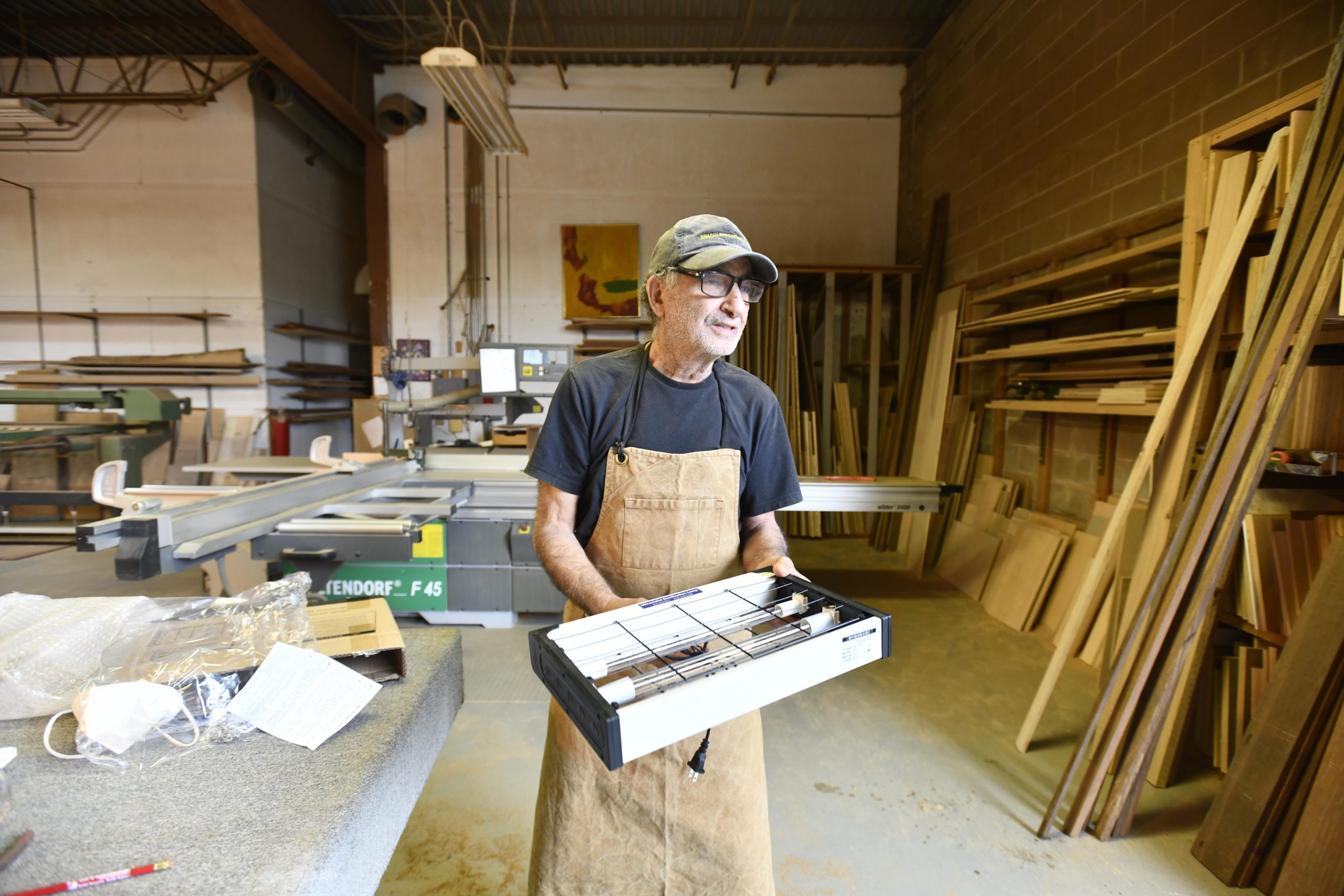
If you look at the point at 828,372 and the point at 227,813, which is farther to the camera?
the point at 828,372

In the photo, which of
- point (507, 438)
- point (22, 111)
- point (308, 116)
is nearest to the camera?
point (507, 438)

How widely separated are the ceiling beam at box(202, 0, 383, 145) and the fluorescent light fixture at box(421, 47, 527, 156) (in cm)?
158

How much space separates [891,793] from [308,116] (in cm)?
685

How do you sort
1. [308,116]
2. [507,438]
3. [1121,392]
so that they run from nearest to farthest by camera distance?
[1121,392], [507,438], [308,116]

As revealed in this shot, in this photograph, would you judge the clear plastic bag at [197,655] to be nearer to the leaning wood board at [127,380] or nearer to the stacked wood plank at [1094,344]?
the stacked wood plank at [1094,344]

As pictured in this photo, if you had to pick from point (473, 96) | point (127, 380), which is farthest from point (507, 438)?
point (127, 380)

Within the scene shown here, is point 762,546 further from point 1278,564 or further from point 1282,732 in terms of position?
point 1278,564

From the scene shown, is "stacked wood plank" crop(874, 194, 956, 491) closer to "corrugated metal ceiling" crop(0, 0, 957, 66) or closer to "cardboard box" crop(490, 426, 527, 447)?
"corrugated metal ceiling" crop(0, 0, 957, 66)

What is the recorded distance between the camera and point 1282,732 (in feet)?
4.82

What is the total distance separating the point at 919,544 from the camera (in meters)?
3.97

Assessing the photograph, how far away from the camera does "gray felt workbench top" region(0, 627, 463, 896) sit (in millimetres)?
597

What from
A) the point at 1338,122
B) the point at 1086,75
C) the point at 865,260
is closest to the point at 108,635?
the point at 1338,122

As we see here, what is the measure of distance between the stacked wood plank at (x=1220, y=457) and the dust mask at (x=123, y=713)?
2.05 meters

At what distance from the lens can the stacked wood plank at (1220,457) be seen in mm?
1479
